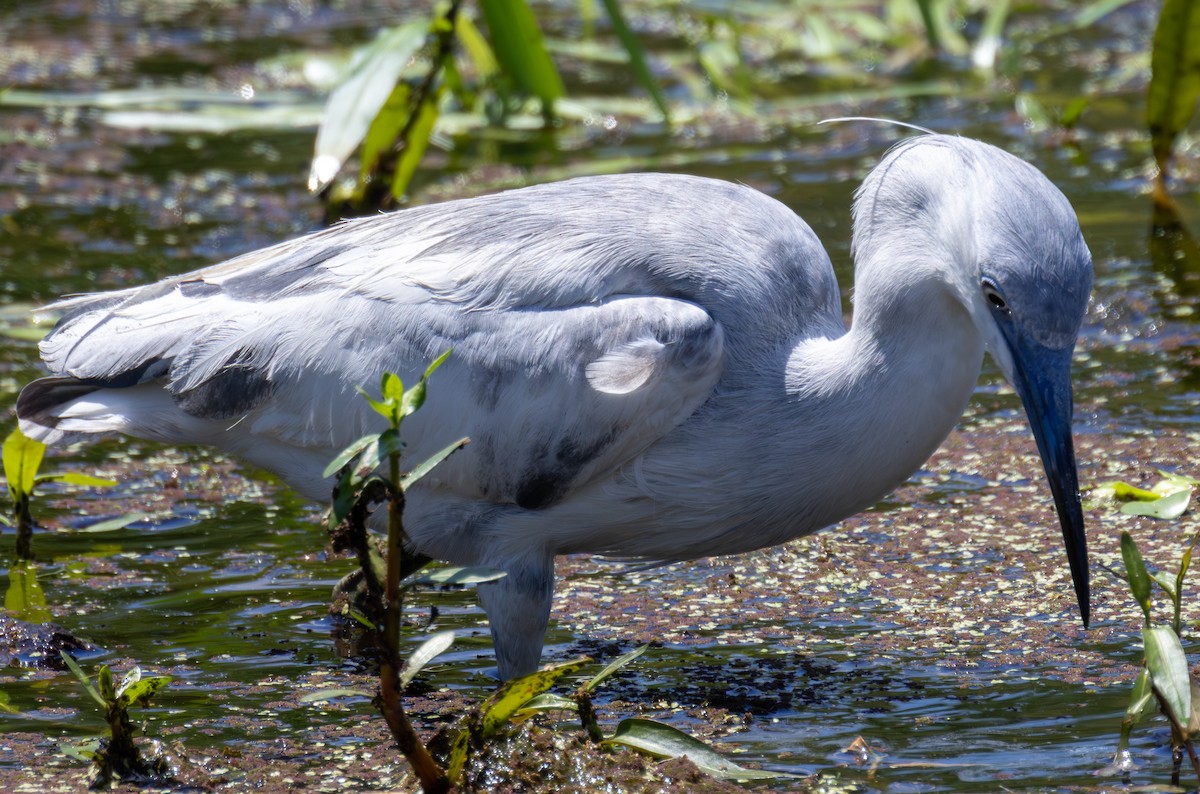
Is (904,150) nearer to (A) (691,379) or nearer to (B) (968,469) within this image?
(A) (691,379)

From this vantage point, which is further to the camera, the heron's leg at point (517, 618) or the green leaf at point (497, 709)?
the heron's leg at point (517, 618)

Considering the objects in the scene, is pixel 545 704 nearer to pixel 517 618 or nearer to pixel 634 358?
pixel 517 618

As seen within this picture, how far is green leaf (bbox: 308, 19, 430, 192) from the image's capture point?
6.54 m

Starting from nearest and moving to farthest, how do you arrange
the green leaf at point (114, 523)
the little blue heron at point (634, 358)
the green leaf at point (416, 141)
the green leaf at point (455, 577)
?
the green leaf at point (455, 577) → the little blue heron at point (634, 358) → the green leaf at point (114, 523) → the green leaf at point (416, 141)

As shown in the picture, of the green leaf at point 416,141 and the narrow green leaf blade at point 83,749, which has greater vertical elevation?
the green leaf at point 416,141

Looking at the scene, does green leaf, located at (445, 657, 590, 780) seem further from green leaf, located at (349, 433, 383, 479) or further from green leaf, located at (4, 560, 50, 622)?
green leaf, located at (4, 560, 50, 622)

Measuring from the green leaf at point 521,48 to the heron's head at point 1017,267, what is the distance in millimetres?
4122

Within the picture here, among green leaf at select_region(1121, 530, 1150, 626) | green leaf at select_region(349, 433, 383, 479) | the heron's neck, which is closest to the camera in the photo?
green leaf at select_region(349, 433, 383, 479)

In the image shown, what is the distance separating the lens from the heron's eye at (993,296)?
3.62 meters

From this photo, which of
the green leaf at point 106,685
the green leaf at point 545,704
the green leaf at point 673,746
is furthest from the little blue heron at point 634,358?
the green leaf at point 106,685

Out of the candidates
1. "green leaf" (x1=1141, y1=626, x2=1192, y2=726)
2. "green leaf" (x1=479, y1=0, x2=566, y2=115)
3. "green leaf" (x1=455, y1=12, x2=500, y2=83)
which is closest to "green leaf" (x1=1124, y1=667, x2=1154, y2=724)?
"green leaf" (x1=1141, y1=626, x2=1192, y2=726)

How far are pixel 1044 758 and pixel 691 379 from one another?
117 centimetres

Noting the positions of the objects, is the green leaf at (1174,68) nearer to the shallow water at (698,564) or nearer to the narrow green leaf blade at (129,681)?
the shallow water at (698,564)

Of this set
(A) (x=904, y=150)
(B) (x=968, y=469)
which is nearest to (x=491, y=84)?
(B) (x=968, y=469)
